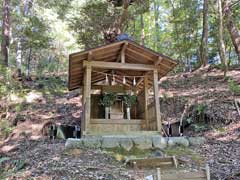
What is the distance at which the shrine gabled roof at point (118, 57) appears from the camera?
854 cm

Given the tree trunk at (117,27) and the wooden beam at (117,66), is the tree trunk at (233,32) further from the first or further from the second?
the wooden beam at (117,66)

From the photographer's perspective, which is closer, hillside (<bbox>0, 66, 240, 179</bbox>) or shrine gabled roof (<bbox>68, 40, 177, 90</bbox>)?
hillside (<bbox>0, 66, 240, 179</bbox>)

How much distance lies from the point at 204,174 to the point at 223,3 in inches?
473

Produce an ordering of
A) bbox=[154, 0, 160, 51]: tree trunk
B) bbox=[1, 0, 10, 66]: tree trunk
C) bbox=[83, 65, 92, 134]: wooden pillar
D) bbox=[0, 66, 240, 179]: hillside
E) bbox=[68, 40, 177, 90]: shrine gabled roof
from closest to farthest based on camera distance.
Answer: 1. bbox=[0, 66, 240, 179]: hillside
2. bbox=[83, 65, 92, 134]: wooden pillar
3. bbox=[68, 40, 177, 90]: shrine gabled roof
4. bbox=[1, 0, 10, 66]: tree trunk
5. bbox=[154, 0, 160, 51]: tree trunk

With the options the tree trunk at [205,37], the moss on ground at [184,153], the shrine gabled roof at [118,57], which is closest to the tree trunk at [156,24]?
the tree trunk at [205,37]

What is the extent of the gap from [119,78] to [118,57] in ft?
5.02

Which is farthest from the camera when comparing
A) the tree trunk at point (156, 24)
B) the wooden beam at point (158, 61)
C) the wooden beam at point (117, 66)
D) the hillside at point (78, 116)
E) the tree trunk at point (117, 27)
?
the tree trunk at point (156, 24)

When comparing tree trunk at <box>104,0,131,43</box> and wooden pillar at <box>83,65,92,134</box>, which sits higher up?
tree trunk at <box>104,0,131,43</box>

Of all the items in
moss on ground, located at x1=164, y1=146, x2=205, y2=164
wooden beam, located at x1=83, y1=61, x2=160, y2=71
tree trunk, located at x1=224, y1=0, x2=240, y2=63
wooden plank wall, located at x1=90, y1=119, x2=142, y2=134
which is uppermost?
tree trunk, located at x1=224, y1=0, x2=240, y2=63

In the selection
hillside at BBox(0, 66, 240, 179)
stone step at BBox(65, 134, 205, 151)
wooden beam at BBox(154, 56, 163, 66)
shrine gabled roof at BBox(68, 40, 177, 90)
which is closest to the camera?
hillside at BBox(0, 66, 240, 179)

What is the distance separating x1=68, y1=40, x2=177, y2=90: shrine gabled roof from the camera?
336 inches

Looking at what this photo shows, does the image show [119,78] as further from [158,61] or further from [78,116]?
[78,116]

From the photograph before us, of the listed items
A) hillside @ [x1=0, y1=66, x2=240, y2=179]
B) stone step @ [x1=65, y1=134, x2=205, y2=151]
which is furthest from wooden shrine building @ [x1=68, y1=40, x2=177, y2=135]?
hillside @ [x1=0, y1=66, x2=240, y2=179]

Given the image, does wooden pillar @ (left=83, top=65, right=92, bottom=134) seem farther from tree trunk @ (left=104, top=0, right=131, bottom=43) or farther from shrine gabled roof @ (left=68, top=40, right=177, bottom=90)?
tree trunk @ (left=104, top=0, right=131, bottom=43)
